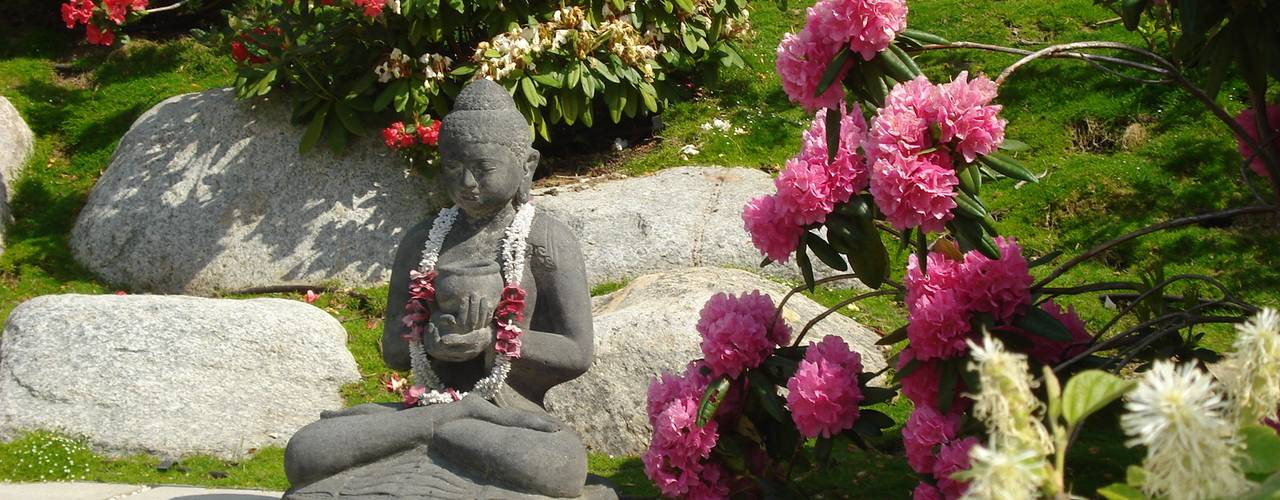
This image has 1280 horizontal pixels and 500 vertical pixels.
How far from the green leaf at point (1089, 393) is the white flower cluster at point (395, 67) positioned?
7993mm

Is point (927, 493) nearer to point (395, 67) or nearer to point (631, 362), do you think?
point (631, 362)

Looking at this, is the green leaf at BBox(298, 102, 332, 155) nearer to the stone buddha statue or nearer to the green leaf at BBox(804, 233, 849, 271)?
the stone buddha statue

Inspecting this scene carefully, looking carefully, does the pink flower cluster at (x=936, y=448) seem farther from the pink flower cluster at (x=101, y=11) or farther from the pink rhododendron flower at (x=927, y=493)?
the pink flower cluster at (x=101, y=11)

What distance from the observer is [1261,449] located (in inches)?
63.9

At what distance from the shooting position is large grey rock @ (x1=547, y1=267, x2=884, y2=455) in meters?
6.79

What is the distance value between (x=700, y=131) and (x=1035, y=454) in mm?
9130

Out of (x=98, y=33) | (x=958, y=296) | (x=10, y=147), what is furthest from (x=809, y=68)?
(x=10, y=147)

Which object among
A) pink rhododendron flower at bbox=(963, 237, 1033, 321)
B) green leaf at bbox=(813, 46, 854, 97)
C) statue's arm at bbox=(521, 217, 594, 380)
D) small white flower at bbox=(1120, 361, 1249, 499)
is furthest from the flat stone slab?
small white flower at bbox=(1120, 361, 1249, 499)

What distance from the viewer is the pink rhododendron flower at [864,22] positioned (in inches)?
161

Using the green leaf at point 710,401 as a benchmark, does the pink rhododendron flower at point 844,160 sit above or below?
above

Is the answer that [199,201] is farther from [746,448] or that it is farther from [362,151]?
[746,448]

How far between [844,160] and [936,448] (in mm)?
1091

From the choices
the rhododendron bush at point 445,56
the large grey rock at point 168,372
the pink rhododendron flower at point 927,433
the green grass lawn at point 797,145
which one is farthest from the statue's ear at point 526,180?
the rhododendron bush at point 445,56

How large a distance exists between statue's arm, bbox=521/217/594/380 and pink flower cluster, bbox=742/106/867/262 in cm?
102
